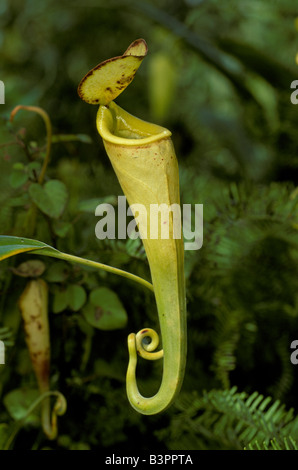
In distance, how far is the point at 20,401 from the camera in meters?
0.61

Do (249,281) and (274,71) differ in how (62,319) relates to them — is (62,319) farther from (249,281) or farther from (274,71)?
(274,71)

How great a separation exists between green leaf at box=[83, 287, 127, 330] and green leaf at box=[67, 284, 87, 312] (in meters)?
0.01

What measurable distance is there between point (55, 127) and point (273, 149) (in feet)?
1.63

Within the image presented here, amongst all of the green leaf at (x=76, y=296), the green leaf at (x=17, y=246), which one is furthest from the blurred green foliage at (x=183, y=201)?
the green leaf at (x=17, y=246)

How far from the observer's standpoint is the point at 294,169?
1.00 m

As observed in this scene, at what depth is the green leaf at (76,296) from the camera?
595 millimetres

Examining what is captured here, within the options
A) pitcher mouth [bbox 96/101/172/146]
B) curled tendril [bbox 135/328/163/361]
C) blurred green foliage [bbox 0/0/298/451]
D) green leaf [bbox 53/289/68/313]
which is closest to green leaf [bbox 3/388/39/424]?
blurred green foliage [bbox 0/0/298/451]

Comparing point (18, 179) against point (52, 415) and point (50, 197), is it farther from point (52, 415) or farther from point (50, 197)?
point (52, 415)

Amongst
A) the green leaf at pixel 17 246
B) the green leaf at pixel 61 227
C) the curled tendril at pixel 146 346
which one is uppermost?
→ the green leaf at pixel 61 227

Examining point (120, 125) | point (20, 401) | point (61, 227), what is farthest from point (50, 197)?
point (20, 401)

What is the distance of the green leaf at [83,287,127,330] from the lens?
23.2 inches

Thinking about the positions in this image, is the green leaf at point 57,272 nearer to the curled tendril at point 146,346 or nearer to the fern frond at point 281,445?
the curled tendril at point 146,346

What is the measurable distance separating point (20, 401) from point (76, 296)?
0.16 m

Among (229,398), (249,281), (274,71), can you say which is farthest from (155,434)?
(274,71)
